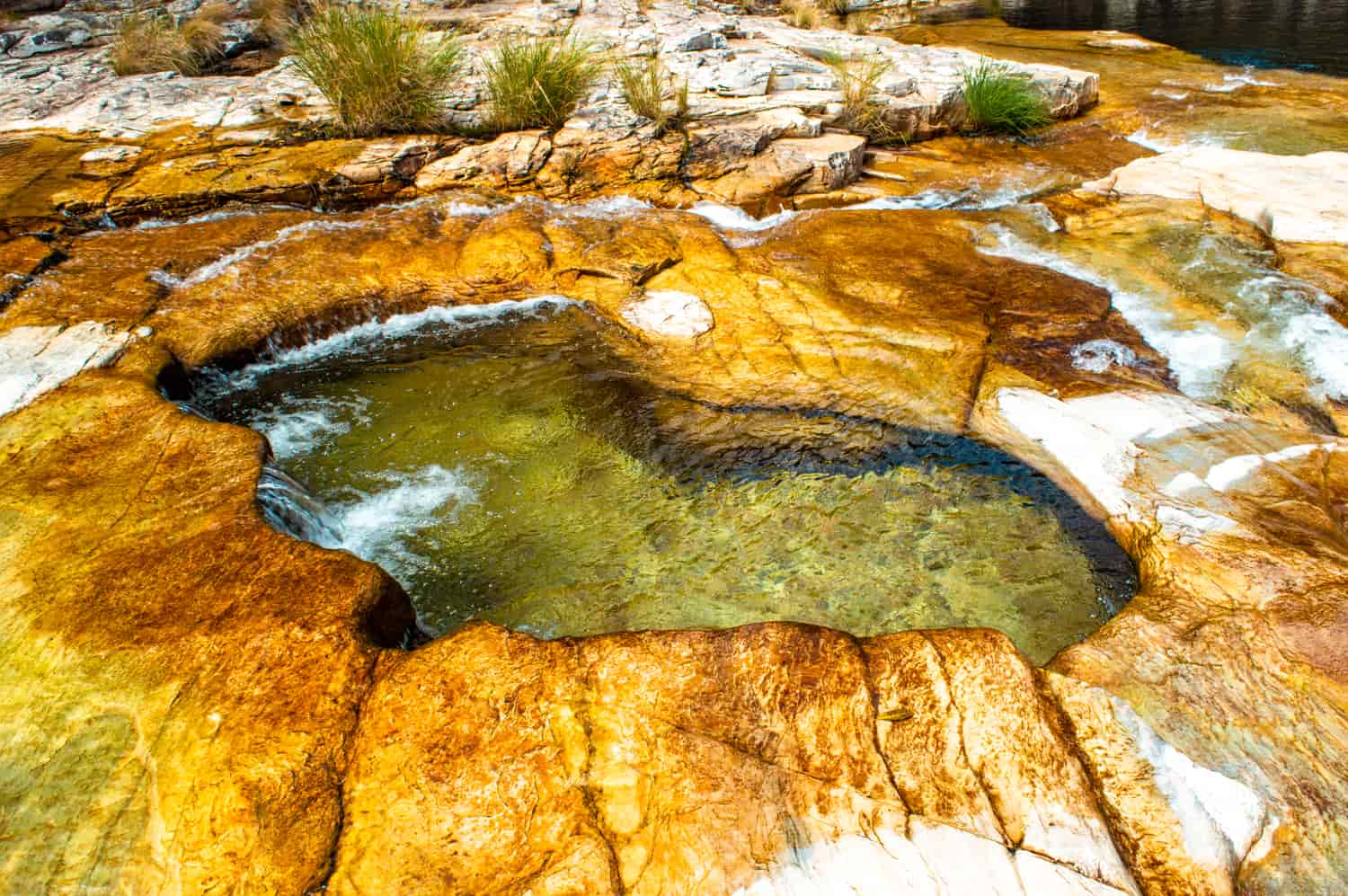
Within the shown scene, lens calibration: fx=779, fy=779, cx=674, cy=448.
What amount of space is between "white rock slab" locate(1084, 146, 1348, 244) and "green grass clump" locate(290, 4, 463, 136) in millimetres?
5611

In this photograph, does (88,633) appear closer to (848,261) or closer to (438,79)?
(848,261)

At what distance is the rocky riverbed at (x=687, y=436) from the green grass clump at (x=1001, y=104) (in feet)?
3.02

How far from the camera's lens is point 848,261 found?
16.5 feet

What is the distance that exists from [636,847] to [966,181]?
6339 mm

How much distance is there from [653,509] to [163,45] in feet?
A: 27.3

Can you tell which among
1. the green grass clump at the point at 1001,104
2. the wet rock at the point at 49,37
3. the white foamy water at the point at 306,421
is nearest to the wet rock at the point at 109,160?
the white foamy water at the point at 306,421

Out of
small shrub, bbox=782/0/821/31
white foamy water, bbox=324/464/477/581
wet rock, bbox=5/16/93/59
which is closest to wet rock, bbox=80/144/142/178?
wet rock, bbox=5/16/93/59

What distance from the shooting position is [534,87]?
6590mm

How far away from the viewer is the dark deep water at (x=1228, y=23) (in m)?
10.1

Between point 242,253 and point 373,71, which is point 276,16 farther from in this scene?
point 242,253

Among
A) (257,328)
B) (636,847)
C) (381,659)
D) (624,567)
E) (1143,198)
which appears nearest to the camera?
(636,847)

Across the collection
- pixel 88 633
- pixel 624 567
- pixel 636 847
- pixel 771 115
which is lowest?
pixel 624 567

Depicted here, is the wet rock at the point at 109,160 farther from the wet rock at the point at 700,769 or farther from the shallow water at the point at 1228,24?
the shallow water at the point at 1228,24

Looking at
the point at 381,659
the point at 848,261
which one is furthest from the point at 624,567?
the point at 848,261
